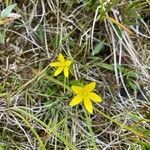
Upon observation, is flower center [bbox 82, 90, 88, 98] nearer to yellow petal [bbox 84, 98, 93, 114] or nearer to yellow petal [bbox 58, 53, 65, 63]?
yellow petal [bbox 84, 98, 93, 114]

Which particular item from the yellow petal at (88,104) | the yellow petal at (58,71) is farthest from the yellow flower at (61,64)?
the yellow petal at (88,104)

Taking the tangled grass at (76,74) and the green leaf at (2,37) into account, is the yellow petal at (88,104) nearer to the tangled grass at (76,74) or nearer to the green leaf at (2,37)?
the tangled grass at (76,74)

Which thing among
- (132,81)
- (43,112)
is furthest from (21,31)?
(132,81)

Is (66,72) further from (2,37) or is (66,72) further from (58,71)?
(2,37)

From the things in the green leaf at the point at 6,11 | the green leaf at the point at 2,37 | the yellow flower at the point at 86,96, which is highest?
the green leaf at the point at 6,11

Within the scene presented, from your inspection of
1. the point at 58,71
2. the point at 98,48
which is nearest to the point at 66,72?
the point at 58,71
